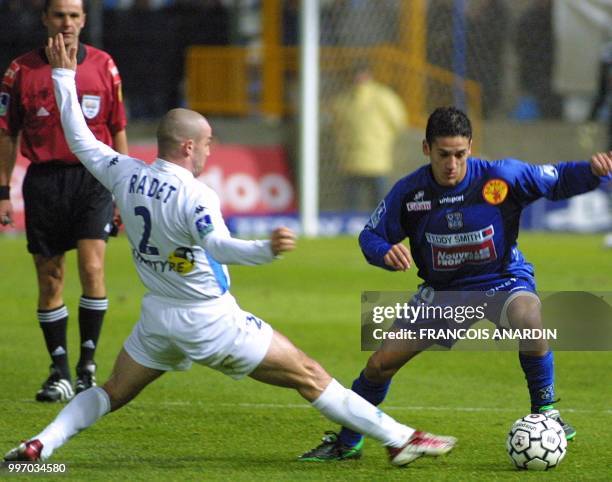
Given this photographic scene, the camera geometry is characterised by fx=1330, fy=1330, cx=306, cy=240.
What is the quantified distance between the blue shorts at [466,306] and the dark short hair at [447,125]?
29.8 inches

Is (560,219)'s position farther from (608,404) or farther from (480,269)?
(480,269)

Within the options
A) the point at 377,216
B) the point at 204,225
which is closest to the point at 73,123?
the point at 204,225

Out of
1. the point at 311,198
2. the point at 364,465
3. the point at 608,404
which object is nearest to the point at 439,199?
the point at 364,465

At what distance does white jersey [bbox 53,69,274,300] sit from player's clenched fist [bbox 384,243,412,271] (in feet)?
2.69

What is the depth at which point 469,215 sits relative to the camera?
658cm

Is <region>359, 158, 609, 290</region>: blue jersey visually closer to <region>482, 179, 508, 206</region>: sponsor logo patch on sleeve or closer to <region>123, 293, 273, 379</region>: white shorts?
<region>482, 179, 508, 206</region>: sponsor logo patch on sleeve

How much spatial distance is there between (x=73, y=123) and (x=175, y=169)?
77 cm

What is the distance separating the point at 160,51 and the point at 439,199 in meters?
16.1

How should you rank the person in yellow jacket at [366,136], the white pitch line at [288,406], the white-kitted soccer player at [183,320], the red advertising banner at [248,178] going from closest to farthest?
1. the white-kitted soccer player at [183,320]
2. the white pitch line at [288,406]
3. the red advertising banner at [248,178]
4. the person in yellow jacket at [366,136]

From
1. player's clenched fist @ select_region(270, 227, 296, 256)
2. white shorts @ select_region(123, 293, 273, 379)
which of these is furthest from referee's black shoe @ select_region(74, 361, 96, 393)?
player's clenched fist @ select_region(270, 227, 296, 256)

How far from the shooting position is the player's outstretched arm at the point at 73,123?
6137mm

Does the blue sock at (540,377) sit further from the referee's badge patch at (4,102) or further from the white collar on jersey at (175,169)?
the referee's badge patch at (4,102)

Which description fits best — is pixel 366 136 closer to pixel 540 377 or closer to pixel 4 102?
pixel 4 102
